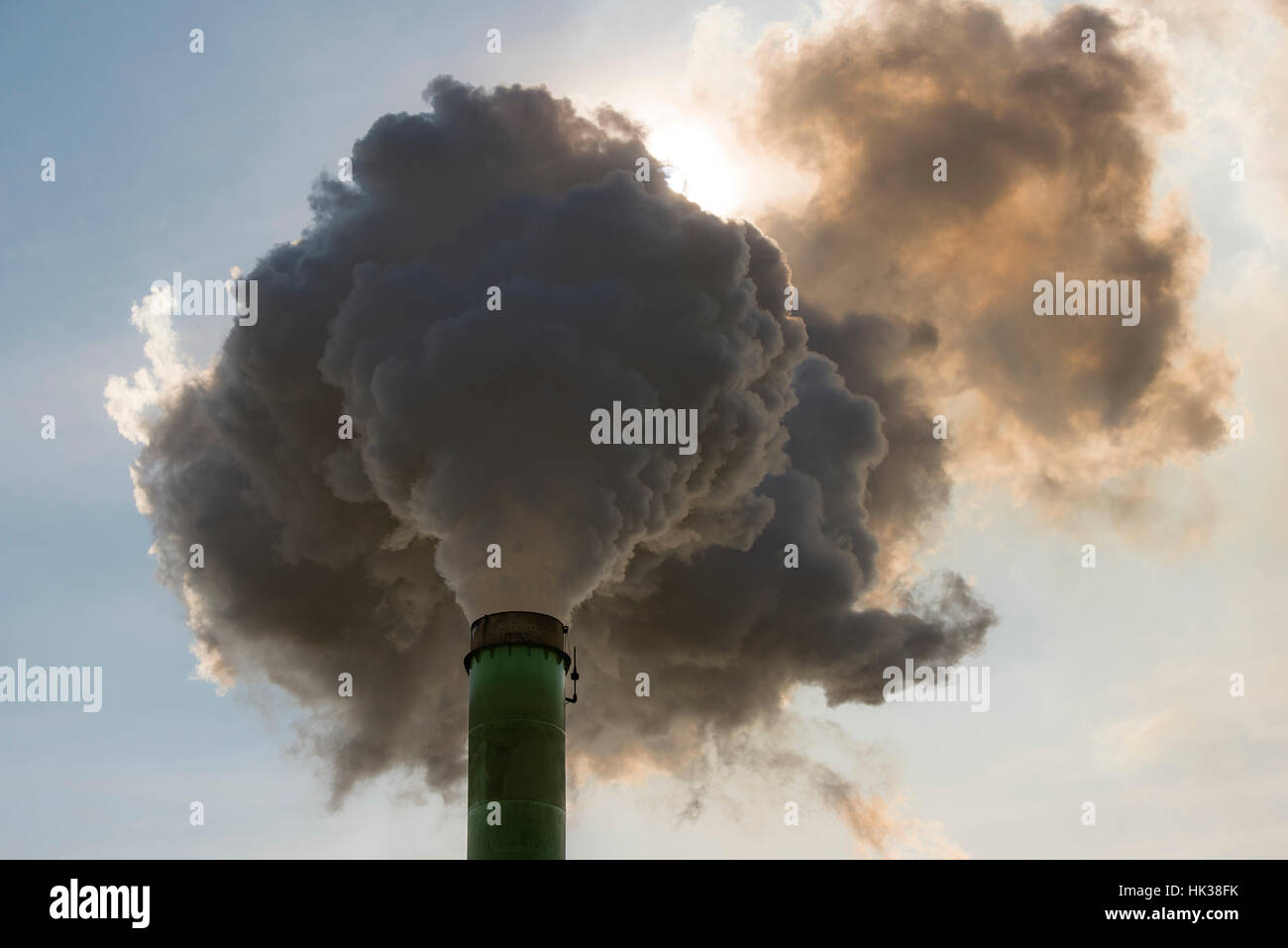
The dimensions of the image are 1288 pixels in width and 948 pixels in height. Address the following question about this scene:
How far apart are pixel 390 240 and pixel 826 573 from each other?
27.3m

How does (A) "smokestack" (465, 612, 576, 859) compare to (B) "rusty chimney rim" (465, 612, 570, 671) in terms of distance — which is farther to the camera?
(B) "rusty chimney rim" (465, 612, 570, 671)

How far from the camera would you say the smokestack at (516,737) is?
47.1 metres

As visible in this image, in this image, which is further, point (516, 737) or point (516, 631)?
point (516, 631)

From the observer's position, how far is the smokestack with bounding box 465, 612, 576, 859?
4706 centimetres

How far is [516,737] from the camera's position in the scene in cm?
4822

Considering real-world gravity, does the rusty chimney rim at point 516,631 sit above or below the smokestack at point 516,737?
above

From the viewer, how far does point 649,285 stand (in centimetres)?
6162

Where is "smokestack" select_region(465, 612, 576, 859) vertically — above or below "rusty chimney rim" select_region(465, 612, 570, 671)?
below
